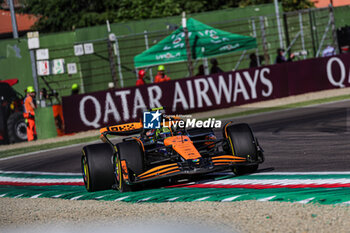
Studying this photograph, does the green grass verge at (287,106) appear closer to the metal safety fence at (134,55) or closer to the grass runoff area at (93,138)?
the grass runoff area at (93,138)

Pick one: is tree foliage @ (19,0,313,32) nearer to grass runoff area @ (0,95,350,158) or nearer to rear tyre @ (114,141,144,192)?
grass runoff area @ (0,95,350,158)

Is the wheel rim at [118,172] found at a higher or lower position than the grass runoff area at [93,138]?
higher

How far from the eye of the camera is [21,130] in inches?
783

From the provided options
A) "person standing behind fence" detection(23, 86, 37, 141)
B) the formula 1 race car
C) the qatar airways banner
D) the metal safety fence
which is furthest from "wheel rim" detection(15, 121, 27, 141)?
the formula 1 race car

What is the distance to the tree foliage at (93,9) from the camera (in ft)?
123

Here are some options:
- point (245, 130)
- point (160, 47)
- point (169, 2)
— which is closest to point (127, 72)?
point (160, 47)

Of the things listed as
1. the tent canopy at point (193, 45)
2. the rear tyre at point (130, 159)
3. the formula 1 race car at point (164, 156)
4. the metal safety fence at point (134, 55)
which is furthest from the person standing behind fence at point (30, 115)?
the rear tyre at point (130, 159)

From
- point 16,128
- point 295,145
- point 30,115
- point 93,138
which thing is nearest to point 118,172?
point 295,145

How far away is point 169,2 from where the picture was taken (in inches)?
1449

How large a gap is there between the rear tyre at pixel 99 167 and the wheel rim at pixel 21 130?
11.1 m

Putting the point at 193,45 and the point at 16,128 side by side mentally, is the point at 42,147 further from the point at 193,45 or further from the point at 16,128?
the point at 193,45

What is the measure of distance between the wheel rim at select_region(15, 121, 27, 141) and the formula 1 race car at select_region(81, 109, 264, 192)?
34.6 ft

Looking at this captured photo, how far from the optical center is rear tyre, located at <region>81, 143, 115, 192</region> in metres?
9.06

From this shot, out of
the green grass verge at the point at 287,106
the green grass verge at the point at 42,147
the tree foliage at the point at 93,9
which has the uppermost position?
the tree foliage at the point at 93,9
